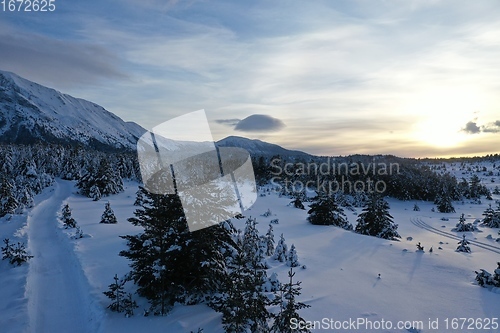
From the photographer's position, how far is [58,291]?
11.0 metres

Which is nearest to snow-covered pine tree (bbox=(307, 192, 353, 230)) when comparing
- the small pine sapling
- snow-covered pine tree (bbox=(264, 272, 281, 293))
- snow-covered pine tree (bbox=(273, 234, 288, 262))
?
snow-covered pine tree (bbox=(273, 234, 288, 262))

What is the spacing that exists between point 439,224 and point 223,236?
43976mm

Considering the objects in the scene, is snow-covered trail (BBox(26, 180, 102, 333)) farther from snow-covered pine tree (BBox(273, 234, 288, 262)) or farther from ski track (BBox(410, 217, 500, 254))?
ski track (BBox(410, 217, 500, 254))

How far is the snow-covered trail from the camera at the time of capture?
28.5ft

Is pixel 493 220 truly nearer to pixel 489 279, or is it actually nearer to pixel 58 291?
pixel 489 279

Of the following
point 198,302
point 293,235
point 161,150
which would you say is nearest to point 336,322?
point 198,302

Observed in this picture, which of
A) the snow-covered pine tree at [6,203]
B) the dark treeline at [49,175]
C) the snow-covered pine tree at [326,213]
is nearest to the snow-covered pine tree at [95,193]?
the dark treeline at [49,175]

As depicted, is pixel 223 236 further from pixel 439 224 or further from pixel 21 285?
pixel 439 224

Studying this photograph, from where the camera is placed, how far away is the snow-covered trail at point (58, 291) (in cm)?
869

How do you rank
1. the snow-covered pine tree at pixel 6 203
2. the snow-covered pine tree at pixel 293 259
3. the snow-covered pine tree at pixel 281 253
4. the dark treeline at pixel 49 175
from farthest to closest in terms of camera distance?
the dark treeline at pixel 49 175 < the snow-covered pine tree at pixel 6 203 < the snow-covered pine tree at pixel 281 253 < the snow-covered pine tree at pixel 293 259

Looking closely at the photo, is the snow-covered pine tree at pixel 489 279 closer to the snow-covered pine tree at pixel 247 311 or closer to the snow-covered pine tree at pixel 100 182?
the snow-covered pine tree at pixel 247 311

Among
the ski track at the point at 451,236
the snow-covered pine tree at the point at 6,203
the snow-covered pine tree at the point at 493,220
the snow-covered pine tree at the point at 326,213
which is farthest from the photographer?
the snow-covered pine tree at the point at 493,220

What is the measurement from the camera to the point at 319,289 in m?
10.8

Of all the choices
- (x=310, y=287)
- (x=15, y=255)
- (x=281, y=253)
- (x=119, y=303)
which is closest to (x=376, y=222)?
(x=281, y=253)
